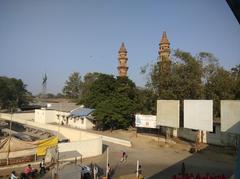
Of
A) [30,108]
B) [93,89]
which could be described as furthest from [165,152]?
[30,108]

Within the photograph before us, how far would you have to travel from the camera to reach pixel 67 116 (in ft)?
172

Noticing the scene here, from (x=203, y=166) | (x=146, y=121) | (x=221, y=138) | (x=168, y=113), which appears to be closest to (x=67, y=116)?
(x=146, y=121)

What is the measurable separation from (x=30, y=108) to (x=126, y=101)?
168 feet

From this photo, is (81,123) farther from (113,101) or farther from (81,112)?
(113,101)

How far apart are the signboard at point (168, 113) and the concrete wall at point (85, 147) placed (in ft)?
22.9

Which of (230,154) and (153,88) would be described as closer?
(230,154)

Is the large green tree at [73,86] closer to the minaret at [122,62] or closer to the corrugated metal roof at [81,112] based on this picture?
the minaret at [122,62]

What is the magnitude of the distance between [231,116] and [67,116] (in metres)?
34.4

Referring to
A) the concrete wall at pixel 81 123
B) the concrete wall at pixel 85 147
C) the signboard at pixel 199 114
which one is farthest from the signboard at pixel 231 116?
the concrete wall at pixel 81 123

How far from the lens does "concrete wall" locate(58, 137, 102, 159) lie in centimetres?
2512

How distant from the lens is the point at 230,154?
2948 cm

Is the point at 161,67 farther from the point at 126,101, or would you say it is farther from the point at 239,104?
the point at 239,104

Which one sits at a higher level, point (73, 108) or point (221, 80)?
point (221, 80)

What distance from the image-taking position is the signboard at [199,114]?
25.9 metres
